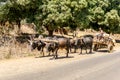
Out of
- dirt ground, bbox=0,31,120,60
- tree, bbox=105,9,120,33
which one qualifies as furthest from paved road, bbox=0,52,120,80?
tree, bbox=105,9,120,33

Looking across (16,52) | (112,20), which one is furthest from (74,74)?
(112,20)

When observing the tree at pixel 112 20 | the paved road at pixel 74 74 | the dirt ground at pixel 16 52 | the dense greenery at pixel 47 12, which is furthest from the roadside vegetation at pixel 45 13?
the paved road at pixel 74 74

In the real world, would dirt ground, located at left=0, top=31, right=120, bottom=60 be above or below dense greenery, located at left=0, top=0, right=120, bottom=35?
below

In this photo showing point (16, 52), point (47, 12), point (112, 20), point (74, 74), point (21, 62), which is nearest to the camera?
point (74, 74)

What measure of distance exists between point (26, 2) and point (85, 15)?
7.93m

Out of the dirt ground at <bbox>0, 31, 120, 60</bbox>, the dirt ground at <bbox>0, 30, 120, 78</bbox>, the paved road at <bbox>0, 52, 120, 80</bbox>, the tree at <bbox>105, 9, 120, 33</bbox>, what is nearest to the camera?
the paved road at <bbox>0, 52, 120, 80</bbox>

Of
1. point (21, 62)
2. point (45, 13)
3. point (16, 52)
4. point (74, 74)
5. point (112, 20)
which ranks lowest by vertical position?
point (74, 74)

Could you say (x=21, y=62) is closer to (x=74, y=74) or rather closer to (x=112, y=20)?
(x=74, y=74)

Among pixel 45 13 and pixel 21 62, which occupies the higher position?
pixel 45 13

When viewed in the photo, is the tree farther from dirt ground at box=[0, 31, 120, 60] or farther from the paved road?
the paved road

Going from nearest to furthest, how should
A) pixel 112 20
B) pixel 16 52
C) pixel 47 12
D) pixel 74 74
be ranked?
pixel 74 74 < pixel 16 52 < pixel 47 12 < pixel 112 20

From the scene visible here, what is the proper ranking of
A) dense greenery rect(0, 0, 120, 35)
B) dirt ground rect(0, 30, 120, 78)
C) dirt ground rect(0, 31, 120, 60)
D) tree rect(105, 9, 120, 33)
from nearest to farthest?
dirt ground rect(0, 30, 120, 78) < dirt ground rect(0, 31, 120, 60) < dense greenery rect(0, 0, 120, 35) < tree rect(105, 9, 120, 33)

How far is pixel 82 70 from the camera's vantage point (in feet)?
60.5

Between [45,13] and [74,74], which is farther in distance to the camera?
[45,13]
